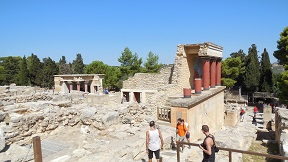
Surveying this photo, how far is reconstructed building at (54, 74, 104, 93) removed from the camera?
1303 inches

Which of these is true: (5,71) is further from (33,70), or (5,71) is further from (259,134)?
(259,134)

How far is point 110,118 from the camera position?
8.27m

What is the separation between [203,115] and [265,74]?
26.5 metres

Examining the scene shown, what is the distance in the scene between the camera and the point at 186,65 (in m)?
14.8

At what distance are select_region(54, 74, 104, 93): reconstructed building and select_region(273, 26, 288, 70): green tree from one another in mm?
23161

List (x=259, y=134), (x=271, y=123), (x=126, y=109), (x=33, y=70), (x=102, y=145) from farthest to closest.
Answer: (x=33, y=70)
(x=271, y=123)
(x=259, y=134)
(x=126, y=109)
(x=102, y=145)

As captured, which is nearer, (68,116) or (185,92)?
(68,116)

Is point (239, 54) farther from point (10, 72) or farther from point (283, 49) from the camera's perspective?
point (10, 72)

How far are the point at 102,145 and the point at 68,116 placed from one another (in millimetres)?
2885

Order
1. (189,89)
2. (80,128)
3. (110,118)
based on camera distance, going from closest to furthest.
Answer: (80,128) < (110,118) < (189,89)

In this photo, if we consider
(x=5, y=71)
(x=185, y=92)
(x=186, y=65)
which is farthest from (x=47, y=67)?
(x=185, y=92)

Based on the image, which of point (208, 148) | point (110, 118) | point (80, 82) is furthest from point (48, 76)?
point (208, 148)

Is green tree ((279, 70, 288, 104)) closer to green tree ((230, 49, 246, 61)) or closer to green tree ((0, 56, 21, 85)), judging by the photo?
green tree ((230, 49, 246, 61))

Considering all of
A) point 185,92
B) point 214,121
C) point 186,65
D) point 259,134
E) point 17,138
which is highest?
point 186,65
